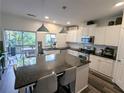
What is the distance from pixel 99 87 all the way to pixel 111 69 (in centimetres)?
104

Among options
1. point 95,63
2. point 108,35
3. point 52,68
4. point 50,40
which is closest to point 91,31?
point 108,35

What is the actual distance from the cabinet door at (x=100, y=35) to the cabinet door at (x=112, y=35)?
0.16m

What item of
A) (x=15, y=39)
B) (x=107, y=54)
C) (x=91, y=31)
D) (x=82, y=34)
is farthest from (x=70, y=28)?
(x=15, y=39)

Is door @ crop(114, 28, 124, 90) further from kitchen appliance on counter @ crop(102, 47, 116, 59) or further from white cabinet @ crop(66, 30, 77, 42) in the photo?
white cabinet @ crop(66, 30, 77, 42)

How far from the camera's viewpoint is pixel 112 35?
3457 millimetres

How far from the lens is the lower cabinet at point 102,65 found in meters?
3.34

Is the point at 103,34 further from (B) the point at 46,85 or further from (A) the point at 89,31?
(B) the point at 46,85

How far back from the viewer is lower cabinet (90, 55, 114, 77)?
11.0 feet

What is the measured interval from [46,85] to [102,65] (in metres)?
3.07

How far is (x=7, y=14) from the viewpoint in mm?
3867

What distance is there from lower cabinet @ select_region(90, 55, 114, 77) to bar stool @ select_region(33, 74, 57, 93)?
2812 millimetres

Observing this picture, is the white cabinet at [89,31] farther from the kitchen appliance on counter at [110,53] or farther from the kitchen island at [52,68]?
the kitchen island at [52,68]

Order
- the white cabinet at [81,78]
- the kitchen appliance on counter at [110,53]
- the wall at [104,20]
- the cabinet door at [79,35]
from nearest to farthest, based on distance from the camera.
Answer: the white cabinet at [81,78], the kitchen appliance on counter at [110,53], the wall at [104,20], the cabinet door at [79,35]

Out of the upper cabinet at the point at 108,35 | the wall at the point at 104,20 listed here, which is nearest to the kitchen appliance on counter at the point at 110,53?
the upper cabinet at the point at 108,35
